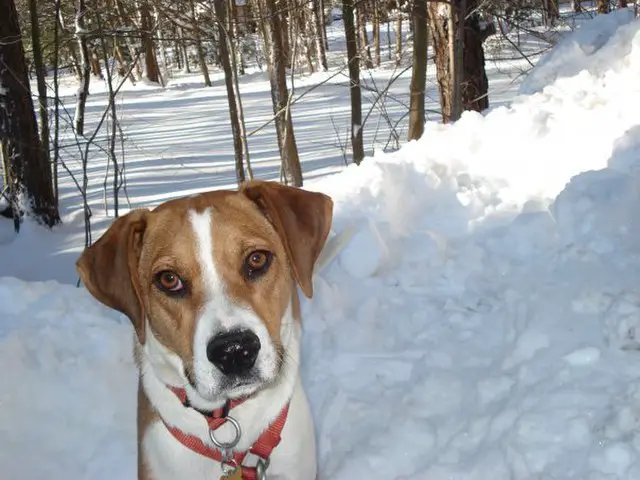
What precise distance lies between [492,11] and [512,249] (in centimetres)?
519

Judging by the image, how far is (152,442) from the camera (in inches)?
116

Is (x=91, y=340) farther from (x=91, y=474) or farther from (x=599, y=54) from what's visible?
(x=599, y=54)

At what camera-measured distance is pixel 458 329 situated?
4.59m

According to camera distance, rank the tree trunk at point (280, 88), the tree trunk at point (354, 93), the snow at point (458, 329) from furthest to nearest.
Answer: the tree trunk at point (354, 93)
the tree trunk at point (280, 88)
the snow at point (458, 329)

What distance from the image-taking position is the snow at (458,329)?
3641mm

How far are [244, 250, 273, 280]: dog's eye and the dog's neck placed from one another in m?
0.24

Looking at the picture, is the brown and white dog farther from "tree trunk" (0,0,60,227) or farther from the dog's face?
"tree trunk" (0,0,60,227)

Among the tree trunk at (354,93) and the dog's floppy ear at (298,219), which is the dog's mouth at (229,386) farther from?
the tree trunk at (354,93)

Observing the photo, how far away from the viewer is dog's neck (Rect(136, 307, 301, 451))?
2.81m

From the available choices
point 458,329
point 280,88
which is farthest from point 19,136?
point 458,329

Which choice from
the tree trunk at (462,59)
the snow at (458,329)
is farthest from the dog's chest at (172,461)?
the tree trunk at (462,59)

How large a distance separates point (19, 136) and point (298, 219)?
27.1ft

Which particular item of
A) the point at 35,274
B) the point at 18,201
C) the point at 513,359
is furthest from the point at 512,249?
the point at 18,201

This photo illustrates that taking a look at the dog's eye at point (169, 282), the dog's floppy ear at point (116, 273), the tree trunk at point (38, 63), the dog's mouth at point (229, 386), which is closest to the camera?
the dog's mouth at point (229, 386)
